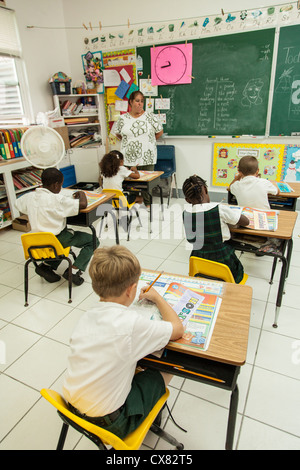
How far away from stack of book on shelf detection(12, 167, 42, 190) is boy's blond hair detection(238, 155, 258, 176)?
3170 mm

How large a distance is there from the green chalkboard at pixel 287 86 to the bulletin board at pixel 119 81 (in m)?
2.25

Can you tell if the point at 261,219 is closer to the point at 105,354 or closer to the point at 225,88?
the point at 105,354

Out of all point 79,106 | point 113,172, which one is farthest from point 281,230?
point 79,106

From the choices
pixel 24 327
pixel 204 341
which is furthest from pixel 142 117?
pixel 204 341

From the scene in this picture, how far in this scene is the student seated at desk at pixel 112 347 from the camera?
100 centimetres

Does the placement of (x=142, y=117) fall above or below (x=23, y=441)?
above

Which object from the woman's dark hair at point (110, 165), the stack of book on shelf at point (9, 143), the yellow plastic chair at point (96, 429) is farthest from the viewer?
the stack of book on shelf at point (9, 143)

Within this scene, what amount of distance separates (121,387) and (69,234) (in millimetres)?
1953

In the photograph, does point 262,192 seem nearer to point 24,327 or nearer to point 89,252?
point 89,252

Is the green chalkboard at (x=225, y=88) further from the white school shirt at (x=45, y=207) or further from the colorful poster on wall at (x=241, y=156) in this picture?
the white school shirt at (x=45, y=207)

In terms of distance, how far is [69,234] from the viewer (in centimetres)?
282

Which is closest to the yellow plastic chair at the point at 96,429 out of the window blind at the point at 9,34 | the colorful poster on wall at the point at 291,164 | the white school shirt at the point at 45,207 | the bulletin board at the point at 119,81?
the white school shirt at the point at 45,207

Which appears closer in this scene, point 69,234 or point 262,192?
→ point 262,192

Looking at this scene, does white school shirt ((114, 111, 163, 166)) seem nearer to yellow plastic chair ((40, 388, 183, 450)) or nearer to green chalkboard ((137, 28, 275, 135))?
green chalkboard ((137, 28, 275, 135))
